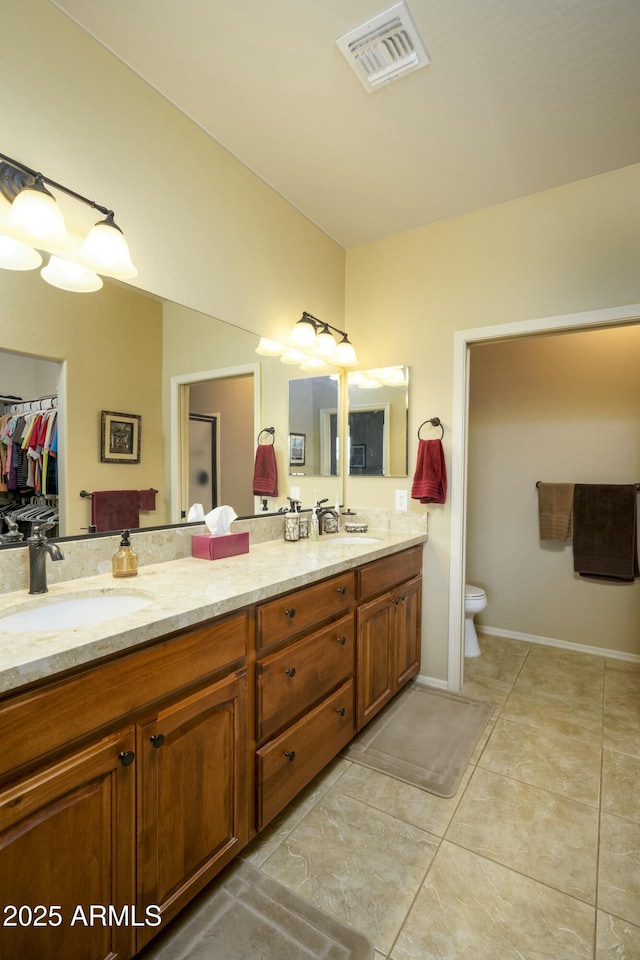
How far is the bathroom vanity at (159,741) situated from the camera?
881 millimetres

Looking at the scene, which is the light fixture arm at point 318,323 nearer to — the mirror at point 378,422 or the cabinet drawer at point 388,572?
the mirror at point 378,422

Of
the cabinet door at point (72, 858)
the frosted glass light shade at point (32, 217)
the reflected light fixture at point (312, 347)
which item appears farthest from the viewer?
the reflected light fixture at point (312, 347)

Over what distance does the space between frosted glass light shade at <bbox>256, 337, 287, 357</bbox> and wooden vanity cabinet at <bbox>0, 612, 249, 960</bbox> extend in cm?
145

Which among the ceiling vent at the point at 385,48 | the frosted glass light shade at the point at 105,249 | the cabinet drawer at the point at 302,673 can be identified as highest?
the ceiling vent at the point at 385,48

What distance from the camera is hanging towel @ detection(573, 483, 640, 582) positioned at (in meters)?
2.94

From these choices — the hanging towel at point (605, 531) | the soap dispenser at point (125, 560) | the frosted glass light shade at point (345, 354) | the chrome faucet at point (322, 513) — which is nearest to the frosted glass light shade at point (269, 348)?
the frosted glass light shade at point (345, 354)

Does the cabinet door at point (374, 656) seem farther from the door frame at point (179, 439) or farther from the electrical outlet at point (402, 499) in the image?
Answer: the door frame at point (179, 439)

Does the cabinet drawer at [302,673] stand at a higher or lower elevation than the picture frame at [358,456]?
lower

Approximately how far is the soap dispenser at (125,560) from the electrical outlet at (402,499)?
1630mm

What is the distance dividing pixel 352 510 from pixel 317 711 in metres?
1.38

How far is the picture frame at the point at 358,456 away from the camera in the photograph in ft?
9.39

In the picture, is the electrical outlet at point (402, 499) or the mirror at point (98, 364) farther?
the electrical outlet at point (402, 499)

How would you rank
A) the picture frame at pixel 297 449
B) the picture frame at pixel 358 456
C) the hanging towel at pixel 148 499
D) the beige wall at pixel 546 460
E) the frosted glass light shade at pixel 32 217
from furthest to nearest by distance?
the beige wall at pixel 546 460 < the picture frame at pixel 358 456 < the picture frame at pixel 297 449 < the hanging towel at pixel 148 499 < the frosted glass light shade at pixel 32 217

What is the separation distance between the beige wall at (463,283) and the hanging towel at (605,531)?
3.81 ft
